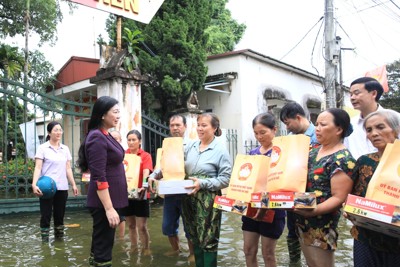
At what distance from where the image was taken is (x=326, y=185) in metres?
2.37

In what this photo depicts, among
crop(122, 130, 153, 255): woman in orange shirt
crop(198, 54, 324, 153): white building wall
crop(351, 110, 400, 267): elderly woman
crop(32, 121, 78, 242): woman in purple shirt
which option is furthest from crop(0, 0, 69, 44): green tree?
crop(351, 110, 400, 267): elderly woman

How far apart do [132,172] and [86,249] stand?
130 centimetres

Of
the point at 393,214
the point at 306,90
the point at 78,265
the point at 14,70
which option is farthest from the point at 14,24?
the point at 393,214

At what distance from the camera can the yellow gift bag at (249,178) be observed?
105 inches

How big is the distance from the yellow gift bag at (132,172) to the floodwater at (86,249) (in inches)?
32.1

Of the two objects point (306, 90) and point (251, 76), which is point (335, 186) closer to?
point (251, 76)

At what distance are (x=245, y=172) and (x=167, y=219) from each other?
1.78 m

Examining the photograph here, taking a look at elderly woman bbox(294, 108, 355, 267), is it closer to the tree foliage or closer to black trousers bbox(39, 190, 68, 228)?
black trousers bbox(39, 190, 68, 228)

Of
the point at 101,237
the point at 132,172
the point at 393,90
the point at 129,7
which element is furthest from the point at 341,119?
the point at 393,90


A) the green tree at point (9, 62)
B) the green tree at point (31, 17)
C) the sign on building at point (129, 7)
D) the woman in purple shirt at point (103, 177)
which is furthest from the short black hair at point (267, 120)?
the green tree at point (31, 17)

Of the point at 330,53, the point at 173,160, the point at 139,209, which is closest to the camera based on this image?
the point at 173,160

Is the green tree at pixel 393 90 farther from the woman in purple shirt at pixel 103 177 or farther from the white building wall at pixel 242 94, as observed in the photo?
the woman in purple shirt at pixel 103 177

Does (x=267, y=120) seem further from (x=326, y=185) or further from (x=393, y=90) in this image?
(x=393, y=90)

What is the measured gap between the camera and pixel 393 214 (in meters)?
1.80
